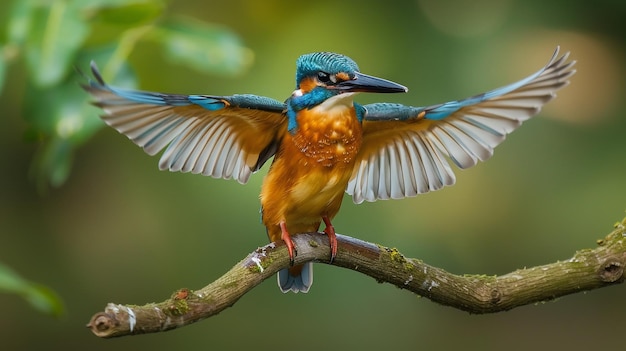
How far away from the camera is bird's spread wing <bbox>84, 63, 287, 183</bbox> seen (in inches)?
84.7

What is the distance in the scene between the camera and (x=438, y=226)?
420 centimetres

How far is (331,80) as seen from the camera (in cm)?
245

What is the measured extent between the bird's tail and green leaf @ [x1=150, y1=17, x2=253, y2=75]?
1.92 ft

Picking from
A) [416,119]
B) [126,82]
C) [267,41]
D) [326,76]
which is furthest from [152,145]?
[267,41]

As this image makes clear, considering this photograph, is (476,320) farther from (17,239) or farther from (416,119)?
(416,119)

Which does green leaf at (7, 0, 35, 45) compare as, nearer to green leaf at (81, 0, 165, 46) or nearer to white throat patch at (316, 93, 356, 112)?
green leaf at (81, 0, 165, 46)

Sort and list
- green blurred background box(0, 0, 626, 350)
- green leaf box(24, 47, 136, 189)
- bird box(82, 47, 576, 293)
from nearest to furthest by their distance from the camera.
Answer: bird box(82, 47, 576, 293)
green leaf box(24, 47, 136, 189)
green blurred background box(0, 0, 626, 350)

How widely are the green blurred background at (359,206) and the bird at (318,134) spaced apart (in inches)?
48.6

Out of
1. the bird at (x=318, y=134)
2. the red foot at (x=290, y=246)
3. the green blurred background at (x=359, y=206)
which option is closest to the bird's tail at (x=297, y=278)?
the bird at (x=318, y=134)

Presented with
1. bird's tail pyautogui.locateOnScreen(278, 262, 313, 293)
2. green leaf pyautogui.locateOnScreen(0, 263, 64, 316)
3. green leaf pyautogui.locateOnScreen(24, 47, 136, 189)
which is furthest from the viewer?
bird's tail pyautogui.locateOnScreen(278, 262, 313, 293)

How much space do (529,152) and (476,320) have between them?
134 centimetres

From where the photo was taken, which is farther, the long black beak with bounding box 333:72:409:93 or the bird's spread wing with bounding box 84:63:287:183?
the long black beak with bounding box 333:72:409:93

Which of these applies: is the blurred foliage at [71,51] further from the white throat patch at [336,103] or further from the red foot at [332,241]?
the red foot at [332,241]

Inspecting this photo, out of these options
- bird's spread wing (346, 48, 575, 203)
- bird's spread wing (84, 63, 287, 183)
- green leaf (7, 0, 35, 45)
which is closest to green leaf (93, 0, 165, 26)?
green leaf (7, 0, 35, 45)
